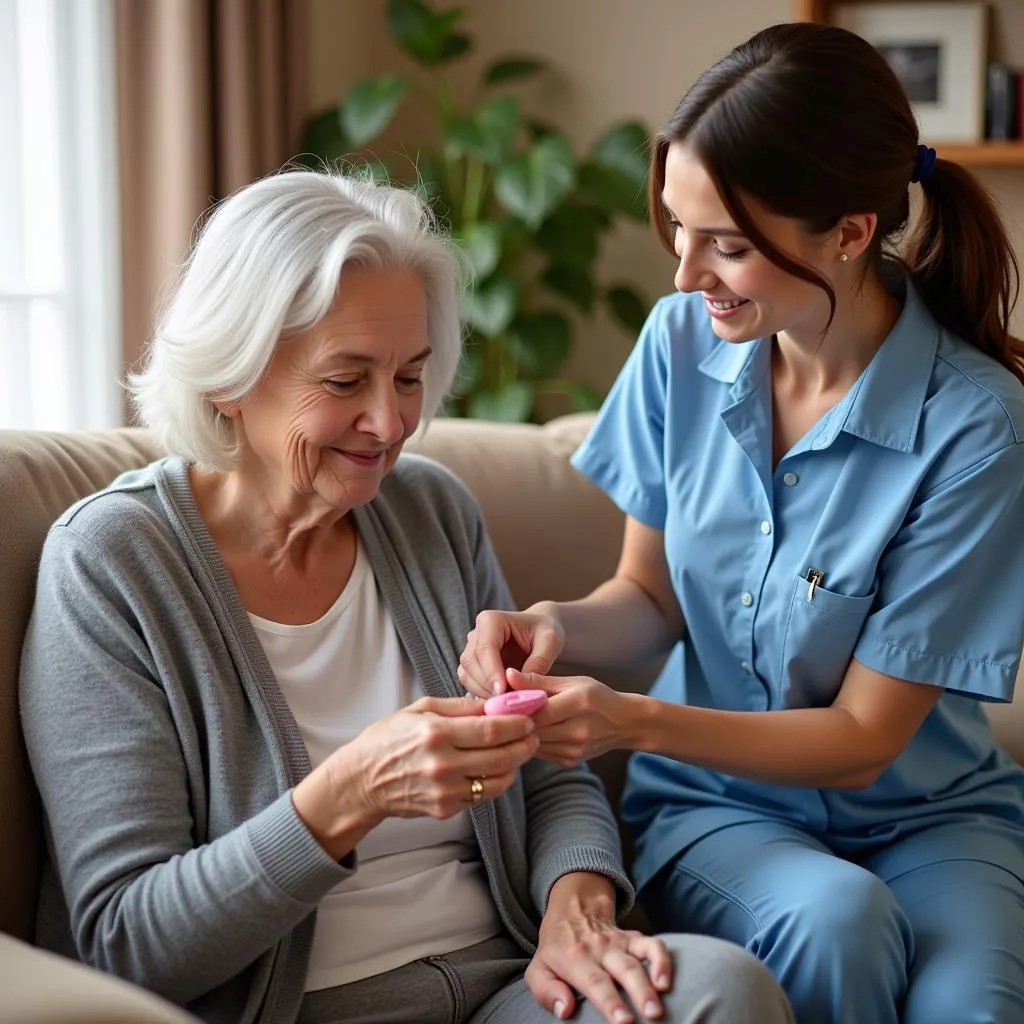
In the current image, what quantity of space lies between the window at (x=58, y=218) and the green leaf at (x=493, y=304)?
878 mm

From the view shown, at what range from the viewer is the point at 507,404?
11.4ft

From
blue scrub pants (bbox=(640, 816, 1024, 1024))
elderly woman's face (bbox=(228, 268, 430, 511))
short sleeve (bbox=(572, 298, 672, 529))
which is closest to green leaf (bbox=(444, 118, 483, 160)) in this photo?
short sleeve (bbox=(572, 298, 672, 529))

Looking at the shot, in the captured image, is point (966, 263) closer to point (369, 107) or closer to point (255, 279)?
point (255, 279)

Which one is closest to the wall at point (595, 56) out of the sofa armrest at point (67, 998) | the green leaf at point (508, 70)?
the green leaf at point (508, 70)

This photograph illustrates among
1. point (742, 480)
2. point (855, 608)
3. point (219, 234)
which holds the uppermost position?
point (219, 234)

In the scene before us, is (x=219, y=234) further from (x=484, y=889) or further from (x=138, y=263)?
(x=138, y=263)

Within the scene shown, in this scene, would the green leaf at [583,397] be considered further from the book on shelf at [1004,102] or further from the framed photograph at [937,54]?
the book on shelf at [1004,102]

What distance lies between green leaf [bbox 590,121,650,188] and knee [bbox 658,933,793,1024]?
239 cm

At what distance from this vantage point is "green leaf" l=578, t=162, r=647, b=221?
3424 millimetres

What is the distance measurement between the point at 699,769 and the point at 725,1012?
51cm

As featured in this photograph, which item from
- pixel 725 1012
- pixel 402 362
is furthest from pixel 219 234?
pixel 725 1012

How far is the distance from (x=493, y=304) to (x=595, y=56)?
2.88 feet

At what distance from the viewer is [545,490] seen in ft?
6.93

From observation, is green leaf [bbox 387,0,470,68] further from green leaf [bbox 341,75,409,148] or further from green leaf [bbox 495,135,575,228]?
green leaf [bbox 495,135,575,228]
